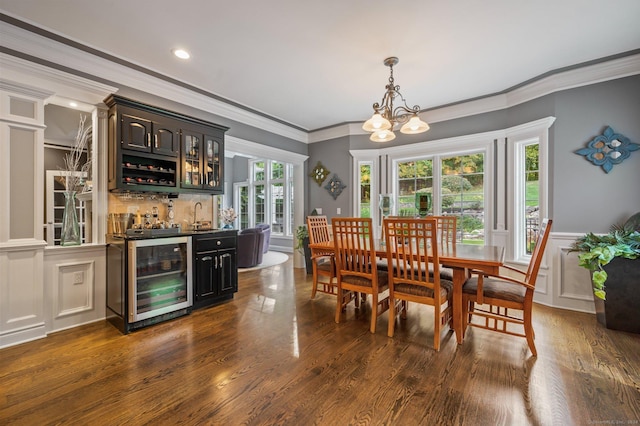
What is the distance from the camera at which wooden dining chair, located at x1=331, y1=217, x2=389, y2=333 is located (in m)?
2.71

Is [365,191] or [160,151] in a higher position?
[160,151]

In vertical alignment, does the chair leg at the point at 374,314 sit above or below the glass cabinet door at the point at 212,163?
below

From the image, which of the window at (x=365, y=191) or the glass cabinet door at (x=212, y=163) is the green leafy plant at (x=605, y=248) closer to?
the window at (x=365, y=191)

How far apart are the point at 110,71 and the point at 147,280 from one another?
232 centimetres

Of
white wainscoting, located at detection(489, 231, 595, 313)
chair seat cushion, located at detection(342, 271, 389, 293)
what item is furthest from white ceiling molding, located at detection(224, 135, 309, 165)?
white wainscoting, located at detection(489, 231, 595, 313)

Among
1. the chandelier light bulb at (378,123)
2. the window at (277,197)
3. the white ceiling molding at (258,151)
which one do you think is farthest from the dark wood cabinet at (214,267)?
the window at (277,197)

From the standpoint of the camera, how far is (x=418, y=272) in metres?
2.46

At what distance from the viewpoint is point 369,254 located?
271 cm

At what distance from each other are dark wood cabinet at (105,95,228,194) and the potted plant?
4.34 m

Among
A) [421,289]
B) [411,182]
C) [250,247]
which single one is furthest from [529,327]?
[250,247]

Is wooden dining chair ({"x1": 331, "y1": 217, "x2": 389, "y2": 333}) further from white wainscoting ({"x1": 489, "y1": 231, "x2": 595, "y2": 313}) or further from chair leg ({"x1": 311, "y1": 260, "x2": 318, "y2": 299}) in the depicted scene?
white wainscoting ({"x1": 489, "y1": 231, "x2": 595, "y2": 313})

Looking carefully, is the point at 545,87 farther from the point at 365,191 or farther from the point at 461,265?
the point at 365,191

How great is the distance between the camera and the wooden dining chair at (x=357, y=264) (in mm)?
2705

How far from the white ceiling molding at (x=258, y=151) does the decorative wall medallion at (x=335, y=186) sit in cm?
78
